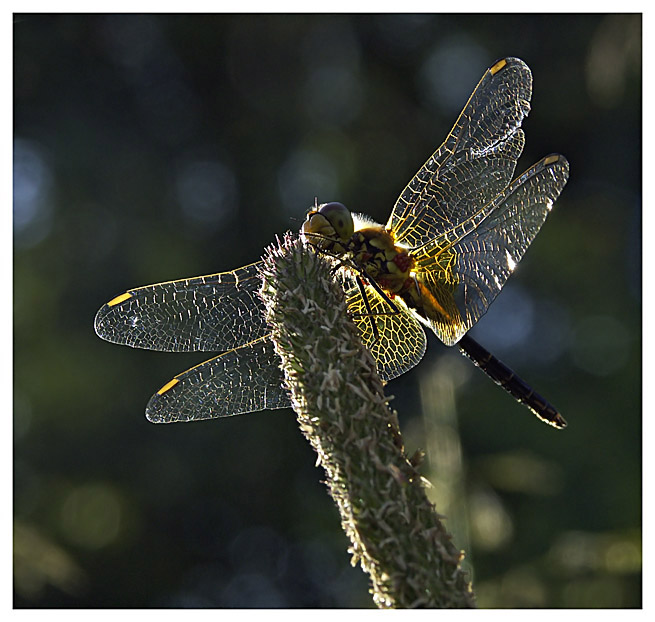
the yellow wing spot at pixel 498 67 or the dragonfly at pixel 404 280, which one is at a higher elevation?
the yellow wing spot at pixel 498 67

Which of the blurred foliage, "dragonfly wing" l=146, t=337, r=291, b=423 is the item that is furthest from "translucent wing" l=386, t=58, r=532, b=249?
the blurred foliage

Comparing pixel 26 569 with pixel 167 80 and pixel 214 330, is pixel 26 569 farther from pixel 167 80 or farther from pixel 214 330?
pixel 167 80

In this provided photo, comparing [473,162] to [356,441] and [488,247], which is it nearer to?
[488,247]

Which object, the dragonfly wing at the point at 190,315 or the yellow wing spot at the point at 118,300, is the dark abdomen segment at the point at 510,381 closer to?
the dragonfly wing at the point at 190,315

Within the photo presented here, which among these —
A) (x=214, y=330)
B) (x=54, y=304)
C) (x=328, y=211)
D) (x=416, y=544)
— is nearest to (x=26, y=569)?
(x=54, y=304)

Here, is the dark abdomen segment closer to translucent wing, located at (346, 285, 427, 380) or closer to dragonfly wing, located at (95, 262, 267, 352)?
translucent wing, located at (346, 285, 427, 380)

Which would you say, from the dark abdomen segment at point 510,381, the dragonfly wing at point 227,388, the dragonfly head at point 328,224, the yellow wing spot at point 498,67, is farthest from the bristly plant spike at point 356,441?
the yellow wing spot at point 498,67
